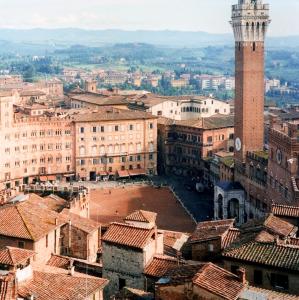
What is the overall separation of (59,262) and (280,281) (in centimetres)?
1334

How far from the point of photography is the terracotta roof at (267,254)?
111ft

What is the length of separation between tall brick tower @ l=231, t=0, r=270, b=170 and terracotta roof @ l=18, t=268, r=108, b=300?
5655cm

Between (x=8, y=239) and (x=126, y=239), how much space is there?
9065 mm

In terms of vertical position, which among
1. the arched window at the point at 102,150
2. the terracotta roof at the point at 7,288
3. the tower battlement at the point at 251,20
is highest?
the tower battlement at the point at 251,20

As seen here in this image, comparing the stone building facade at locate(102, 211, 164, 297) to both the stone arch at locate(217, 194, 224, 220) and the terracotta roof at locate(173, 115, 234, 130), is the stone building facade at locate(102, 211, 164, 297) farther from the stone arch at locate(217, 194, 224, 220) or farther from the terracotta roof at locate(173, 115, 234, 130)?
the terracotta roof at locate(173, 115, 234, 130)

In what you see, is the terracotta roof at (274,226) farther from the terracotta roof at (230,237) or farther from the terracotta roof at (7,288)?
the terracotta roof at (7,288)

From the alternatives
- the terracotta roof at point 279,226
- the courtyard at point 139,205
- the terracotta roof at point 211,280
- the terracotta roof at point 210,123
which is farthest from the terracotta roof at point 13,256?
the terracotta roof at point 210,123

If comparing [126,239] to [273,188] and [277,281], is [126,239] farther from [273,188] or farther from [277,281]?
[273,188]

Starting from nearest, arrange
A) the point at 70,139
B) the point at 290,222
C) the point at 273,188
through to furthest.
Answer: the point at 290,222, the point at 273,188, the point at 70,139

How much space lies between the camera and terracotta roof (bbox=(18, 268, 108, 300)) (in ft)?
98.5

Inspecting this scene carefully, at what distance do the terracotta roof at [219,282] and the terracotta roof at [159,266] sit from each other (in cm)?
486

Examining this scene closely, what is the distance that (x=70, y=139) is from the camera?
109625 millimetres

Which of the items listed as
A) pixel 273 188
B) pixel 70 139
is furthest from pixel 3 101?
pixel 273 188

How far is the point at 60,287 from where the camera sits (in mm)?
30781
